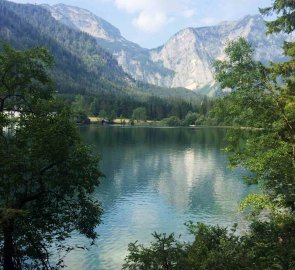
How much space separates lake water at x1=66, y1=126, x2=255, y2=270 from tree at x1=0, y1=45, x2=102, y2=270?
992 cm

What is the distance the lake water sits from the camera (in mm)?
45669

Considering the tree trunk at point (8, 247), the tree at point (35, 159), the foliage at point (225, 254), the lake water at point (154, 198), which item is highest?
the tree at point (35, 159)

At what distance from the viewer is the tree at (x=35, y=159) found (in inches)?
1003

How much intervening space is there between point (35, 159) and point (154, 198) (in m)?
50.1

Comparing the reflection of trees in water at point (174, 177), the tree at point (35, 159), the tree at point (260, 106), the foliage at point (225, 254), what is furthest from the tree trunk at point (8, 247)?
the reflection of trees in water at point (174, 177)

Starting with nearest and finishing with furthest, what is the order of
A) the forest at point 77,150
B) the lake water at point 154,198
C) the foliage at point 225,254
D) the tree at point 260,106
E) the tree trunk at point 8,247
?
the foliage at point 225,254
the tree trunk at point 8,247
the forest at point 77,150
the tree at point 260,106
the lake water at point 154,198

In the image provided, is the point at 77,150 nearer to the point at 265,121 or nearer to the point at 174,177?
the point at 265,121

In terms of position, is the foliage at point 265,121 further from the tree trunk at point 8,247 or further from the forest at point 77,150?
the tree trunk at point 8,247

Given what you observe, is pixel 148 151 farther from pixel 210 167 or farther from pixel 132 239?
pixel 132 239

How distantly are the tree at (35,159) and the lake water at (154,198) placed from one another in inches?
390

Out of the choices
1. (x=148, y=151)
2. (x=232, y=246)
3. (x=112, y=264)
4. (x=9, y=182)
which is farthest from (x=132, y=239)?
(x=148, y=151)

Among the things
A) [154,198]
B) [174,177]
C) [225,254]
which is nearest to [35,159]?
[225,254]

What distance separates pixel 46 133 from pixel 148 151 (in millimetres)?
120202

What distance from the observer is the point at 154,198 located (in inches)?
2916
